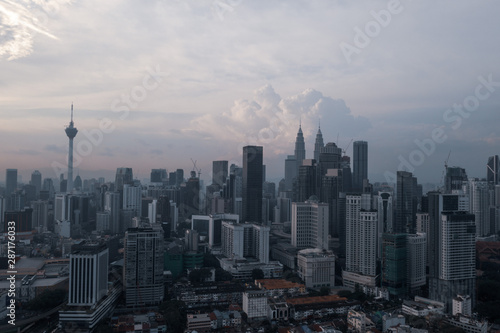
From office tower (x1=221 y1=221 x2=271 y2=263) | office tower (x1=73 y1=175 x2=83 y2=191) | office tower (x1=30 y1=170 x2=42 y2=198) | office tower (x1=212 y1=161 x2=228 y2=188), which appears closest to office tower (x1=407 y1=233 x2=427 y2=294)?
office tower (x1=221 y1=221 x2=271 y2=263)

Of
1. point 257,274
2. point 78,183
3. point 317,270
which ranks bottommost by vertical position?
point 257,274

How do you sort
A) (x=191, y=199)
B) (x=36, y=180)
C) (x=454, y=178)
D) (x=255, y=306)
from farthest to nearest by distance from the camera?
(x=36, y=180) → (x=191, y=199) → (x=454, y=178) → (x=255, y=306)

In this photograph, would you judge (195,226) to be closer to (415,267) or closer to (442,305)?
(415,267)

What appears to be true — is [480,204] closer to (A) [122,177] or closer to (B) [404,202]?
(B) [404,202]

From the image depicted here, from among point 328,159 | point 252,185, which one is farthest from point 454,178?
point 252,185

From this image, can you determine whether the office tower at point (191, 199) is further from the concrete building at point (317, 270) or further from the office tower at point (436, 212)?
the office tower at point (436, 212)

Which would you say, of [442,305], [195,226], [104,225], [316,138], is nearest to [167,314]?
[442,305]

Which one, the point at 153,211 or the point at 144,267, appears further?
the point at 153,211
